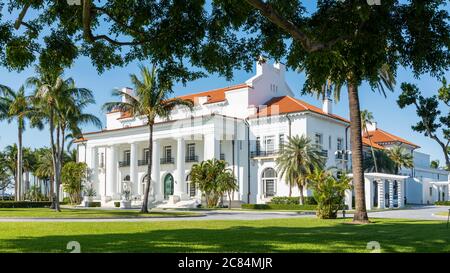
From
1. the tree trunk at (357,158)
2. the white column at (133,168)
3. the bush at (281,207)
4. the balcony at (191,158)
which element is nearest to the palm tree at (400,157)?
the balcony at (191,158)

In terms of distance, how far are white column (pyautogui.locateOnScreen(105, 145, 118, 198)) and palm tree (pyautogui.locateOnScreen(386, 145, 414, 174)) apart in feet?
113

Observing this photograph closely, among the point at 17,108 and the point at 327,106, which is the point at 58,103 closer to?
the point at 17,108

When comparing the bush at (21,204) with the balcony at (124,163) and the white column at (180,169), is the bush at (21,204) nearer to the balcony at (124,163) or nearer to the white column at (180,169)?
the white column at (180,169)

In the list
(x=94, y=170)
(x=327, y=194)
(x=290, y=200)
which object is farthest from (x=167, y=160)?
(x=327, y=194)

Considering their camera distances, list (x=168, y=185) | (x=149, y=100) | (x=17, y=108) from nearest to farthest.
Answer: (x=149, y=100)
(x=17, y=108)
(x=168, y=185)

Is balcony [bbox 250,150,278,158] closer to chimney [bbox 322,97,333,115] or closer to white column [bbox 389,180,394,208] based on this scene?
chimney [bbox 322,97,333,115]

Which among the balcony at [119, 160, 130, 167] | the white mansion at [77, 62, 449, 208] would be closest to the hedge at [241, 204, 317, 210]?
the white mansion at [77, 62, 449, 208]

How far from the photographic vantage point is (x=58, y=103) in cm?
3853

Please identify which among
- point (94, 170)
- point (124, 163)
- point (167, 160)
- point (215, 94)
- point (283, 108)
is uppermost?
point (215, 94)

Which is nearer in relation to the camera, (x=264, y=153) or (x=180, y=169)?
(x=264, y=153)

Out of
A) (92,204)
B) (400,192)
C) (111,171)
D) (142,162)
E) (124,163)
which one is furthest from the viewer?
(124,163)

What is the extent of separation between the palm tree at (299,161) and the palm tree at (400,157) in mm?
24115

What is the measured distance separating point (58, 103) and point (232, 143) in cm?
2189

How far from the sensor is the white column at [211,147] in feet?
176
